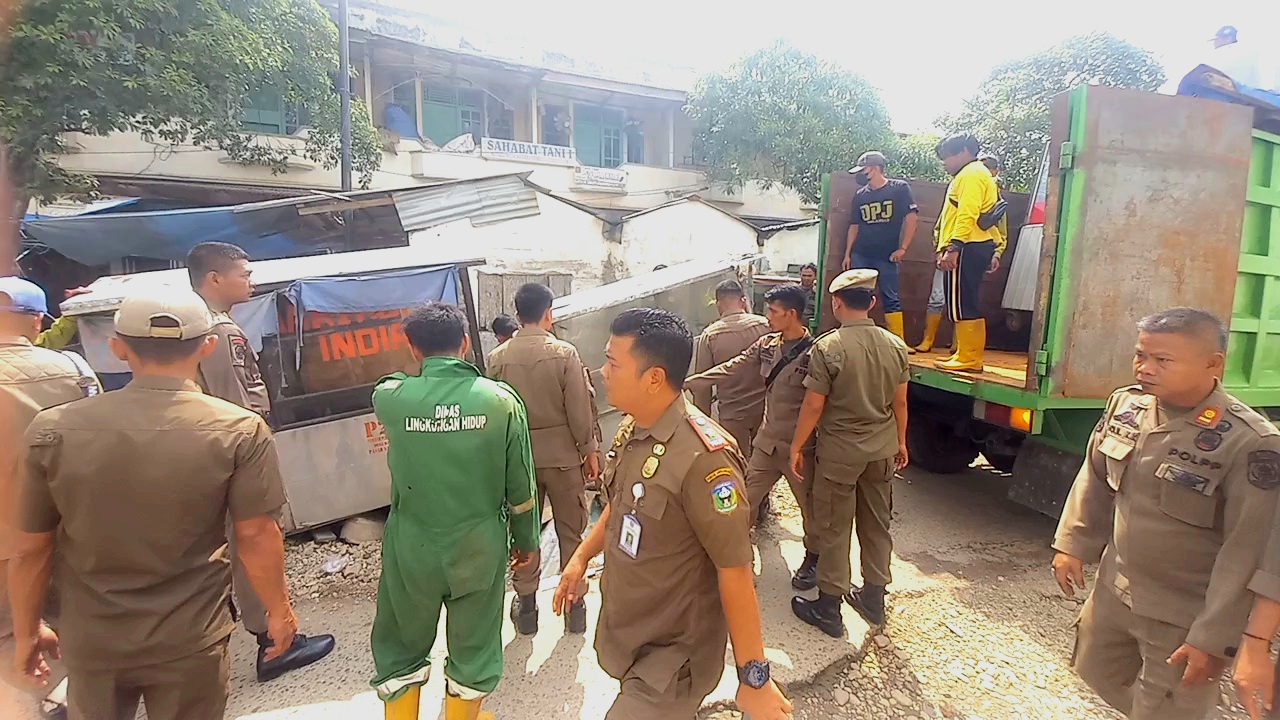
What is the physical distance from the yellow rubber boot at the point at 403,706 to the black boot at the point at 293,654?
84 centimetres

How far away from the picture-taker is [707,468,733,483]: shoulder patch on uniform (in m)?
1.72

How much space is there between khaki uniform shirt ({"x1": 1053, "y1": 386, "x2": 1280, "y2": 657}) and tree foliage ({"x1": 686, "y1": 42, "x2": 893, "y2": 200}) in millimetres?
15788

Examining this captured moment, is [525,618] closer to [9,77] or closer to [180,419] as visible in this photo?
[180,419]

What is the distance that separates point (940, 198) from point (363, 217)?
242 inches

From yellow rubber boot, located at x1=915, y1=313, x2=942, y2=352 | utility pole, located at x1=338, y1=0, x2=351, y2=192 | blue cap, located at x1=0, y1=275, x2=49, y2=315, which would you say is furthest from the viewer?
utility pole, located at x1=338, y1=0, x2=351, y2=192

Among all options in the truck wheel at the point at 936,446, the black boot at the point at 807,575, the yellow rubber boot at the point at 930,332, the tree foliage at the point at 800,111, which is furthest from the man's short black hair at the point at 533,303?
the tree foliage at the point at 800,111

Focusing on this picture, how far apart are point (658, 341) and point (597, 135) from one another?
19.1m

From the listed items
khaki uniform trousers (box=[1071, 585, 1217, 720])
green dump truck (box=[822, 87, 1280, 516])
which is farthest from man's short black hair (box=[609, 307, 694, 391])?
green dump truck (box=[822, 87, 1280, 516])

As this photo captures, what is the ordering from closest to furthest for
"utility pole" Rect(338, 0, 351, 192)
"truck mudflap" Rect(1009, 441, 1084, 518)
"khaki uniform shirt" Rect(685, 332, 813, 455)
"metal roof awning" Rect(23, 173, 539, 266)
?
"khaki uniform shirt" Rect(685, 332, 813, 455) → "truck mudflap" Rect(1009, 441, 1084, 518) → "metal roof awning" Rect(23, 173, 539, 266) → "utility pole" Rect(338, 0, 351, 192)

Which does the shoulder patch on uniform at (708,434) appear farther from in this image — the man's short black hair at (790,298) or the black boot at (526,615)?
the man's short black hair at (790,298)

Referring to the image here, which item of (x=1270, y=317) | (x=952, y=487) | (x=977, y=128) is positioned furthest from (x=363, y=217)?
(x=977, y=128)

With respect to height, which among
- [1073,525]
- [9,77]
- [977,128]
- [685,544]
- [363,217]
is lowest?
[1073,525]

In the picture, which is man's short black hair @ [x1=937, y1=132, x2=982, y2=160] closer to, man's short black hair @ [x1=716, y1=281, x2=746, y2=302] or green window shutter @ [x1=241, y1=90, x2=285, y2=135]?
man's short black hair @ [x1=716, y1=281, x2=746, y2=302]

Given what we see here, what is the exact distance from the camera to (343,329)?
458cm
